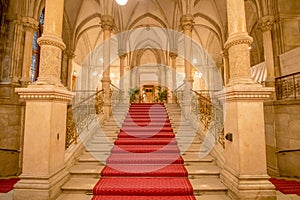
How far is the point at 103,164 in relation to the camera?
390cm

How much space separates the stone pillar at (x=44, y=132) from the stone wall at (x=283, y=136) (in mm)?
7283

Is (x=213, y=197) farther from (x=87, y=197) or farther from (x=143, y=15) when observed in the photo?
(x=143, y=15)

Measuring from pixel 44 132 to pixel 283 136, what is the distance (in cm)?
768

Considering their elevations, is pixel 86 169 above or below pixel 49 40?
below

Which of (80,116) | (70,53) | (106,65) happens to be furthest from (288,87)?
(70,53)

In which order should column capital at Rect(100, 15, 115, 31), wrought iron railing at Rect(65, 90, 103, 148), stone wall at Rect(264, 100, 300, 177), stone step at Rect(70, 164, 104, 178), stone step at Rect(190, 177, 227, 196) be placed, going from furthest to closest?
column capital at Rect(100, 15, 115, 31) → stone wall at Rect(264, 100, 300, 177) → wrought iron railing at Rect(65, 90, 103, 148) → stone step at Rect(70, 164, 104, 178) → stone step at Rect(190, 177, 227, 196)

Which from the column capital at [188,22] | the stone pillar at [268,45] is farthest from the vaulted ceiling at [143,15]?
the stone pillar at [268,45]

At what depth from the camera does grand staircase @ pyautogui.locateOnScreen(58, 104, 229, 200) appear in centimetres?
309

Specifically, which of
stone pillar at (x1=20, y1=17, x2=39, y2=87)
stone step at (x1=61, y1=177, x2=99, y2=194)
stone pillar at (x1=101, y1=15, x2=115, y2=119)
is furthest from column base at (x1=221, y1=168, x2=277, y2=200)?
stone pillar at (x1=20, y1=17, x2=39, y2=87)

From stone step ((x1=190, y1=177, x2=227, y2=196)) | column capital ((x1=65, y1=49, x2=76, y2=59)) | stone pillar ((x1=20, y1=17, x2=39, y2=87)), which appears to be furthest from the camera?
column capital ((x1=65, y1=49, x2=76, y2=59))

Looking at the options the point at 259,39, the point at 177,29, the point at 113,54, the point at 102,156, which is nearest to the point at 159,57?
the point at 113,54

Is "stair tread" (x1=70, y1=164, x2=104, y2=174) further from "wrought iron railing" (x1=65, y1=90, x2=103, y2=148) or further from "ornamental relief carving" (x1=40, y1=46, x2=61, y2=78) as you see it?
"ornamental relief carving" (x1=40, y1=46, x2=61, y2=78)

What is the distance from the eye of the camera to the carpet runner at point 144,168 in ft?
9.87

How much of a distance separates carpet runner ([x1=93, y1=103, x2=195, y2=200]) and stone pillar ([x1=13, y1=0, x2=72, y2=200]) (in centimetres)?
77
